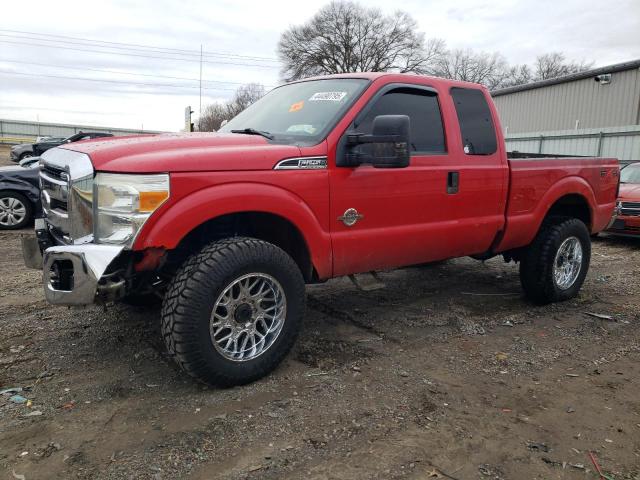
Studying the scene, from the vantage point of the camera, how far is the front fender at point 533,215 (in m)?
4.82

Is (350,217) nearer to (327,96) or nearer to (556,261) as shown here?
(327,96)

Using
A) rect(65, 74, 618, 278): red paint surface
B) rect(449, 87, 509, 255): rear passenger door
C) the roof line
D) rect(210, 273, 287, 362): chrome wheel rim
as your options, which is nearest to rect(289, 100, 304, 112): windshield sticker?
rect(65, 74, 618, 278): red paint surface

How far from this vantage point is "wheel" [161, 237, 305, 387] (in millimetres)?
2990

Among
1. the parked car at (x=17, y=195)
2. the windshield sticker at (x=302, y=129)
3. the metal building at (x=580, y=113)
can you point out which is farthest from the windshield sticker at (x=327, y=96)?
the metal building at (x=580, y=113)

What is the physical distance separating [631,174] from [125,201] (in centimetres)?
1051

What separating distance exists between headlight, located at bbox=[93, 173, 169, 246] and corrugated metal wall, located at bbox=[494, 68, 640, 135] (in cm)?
2291

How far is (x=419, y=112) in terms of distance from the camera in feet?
13.7

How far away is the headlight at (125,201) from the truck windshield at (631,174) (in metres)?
10.1

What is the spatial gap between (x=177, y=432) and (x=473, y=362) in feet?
6.96

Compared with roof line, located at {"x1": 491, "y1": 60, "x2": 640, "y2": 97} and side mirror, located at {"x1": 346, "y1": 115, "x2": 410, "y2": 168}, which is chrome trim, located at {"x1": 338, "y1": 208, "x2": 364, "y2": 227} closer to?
side mirror, located at {"x1": 346, "y1": 115, "x2": 410, "y2": 168}

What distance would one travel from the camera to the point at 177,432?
109 inches

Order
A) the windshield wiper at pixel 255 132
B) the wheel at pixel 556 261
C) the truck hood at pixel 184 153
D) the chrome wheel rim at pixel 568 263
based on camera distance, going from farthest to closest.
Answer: the chrome wheel rim at pixel 568 263 → the wheel at pixel 556 261 → the windshield wiper at pixel 255 132 → the truck hood at pixel 184 153

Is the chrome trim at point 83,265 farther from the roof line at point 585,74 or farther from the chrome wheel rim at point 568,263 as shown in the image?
the roof line at point 585,74

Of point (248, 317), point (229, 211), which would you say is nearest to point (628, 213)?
point (248, 317)
